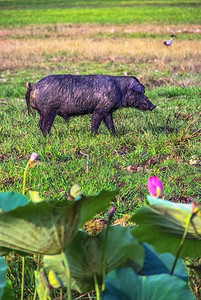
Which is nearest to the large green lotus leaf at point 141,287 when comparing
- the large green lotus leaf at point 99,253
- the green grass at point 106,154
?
the large green lotus leaf at point 99,253

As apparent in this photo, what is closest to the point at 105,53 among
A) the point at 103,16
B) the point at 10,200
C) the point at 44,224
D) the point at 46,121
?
the point at 46,121

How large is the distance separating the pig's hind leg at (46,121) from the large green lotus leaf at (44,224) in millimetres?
3763

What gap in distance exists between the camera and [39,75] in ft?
34.3

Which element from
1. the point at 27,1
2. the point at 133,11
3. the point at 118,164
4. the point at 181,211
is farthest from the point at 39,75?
the point at 27,1

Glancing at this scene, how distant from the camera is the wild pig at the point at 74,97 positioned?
14.4 ft

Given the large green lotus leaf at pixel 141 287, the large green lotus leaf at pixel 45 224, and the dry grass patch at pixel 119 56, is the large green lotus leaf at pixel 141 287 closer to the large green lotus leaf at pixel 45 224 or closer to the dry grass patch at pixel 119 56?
the large green lotus leaf at pixel 45 224

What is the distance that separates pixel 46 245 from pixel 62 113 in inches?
150

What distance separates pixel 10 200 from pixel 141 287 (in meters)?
0.33

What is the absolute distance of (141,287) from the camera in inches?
25.8

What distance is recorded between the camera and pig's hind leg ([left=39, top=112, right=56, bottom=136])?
4.45 m

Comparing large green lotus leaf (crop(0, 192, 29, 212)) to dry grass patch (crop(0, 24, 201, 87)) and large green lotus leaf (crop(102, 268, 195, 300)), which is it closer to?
large green lotus leaf (crop(102, 268, 195, 300))

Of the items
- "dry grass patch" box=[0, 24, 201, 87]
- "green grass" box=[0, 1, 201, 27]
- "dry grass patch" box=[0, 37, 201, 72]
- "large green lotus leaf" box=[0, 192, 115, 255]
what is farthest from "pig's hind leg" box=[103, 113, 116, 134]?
"green grass" box=[0, 1, 201, 27]

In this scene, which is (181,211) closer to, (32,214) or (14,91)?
(32,214)

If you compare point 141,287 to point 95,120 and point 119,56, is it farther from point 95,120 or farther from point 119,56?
point 119,56
